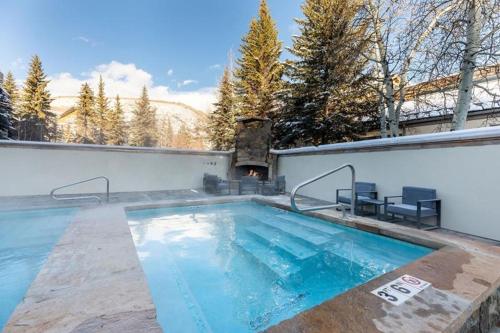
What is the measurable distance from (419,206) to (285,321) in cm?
410

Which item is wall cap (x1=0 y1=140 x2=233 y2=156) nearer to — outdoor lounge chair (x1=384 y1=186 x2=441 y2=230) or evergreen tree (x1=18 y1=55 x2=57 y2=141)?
outdoor lounge chair (x1=384 y1=186 x2=441 y2=230)

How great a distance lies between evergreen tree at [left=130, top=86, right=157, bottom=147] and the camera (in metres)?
25.2

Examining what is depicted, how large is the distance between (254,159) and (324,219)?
6.29 meters

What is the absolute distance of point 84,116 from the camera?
24.1m

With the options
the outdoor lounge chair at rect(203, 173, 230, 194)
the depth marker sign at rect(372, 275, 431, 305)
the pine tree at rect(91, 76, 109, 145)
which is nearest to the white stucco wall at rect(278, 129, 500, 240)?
the depth marker sign at rect(372, 275, 431, 305)

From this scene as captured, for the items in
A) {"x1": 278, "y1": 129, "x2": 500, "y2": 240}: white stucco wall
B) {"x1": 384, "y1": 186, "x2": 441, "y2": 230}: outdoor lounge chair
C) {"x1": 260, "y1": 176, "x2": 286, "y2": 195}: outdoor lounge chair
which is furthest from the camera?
{"x1": 260, "y1": 176, "x2": 286, "y2": 195}: outdoor lounge chair

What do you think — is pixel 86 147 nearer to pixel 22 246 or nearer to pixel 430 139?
pixel 22 246

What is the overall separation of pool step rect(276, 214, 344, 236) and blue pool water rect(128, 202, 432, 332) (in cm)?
2

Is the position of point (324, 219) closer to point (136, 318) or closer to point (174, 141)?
point (136, 318)

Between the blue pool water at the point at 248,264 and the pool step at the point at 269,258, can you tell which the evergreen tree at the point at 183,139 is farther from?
the pool step at the point at 269,258

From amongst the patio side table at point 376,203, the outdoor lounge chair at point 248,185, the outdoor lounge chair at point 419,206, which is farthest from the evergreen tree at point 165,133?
the outdoor lounge chair at point 419,206

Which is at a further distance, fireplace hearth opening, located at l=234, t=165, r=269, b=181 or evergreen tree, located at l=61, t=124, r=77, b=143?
evergreen tree, located at l=61, t=124, r=77, b=143

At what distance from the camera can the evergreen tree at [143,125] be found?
25219 mm

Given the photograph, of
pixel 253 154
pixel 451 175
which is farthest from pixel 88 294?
pixel 253 154
